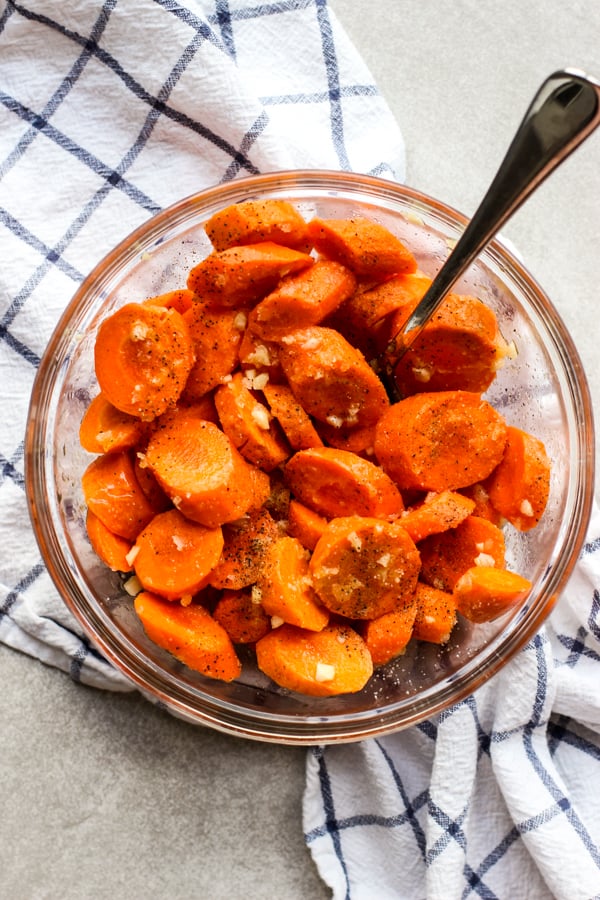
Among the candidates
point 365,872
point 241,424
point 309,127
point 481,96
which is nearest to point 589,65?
point 481,96

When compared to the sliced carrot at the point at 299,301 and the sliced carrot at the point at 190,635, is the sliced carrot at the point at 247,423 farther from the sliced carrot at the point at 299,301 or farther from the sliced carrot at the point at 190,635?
the sliced carrot at the point at 190,635

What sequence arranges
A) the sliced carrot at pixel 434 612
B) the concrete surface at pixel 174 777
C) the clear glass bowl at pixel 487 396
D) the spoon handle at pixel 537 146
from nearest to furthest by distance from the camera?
the spoon handle at pixel 537 146 < the sliced carrot at pixel 434 612 < the clear glass bowl at pixel 487 396 < the concrete surface at pixel 174 777

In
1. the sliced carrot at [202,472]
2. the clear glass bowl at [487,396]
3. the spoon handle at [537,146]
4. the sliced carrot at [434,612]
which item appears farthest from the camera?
the clear glass bowl at [487,396]

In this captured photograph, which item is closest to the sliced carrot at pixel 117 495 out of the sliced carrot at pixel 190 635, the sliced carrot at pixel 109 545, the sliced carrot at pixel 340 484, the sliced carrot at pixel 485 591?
the sliced carrot at pixel 109 545

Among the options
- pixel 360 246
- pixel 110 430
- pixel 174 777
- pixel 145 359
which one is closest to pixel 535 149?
pixel 360 246

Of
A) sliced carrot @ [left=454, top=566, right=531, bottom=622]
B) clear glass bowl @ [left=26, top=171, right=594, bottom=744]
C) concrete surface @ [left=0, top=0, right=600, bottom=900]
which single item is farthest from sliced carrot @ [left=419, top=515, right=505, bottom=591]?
concrete surface @ [left=0, top=0, right=600, bottom=900]

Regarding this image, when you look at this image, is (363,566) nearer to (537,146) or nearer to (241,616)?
(241,616)

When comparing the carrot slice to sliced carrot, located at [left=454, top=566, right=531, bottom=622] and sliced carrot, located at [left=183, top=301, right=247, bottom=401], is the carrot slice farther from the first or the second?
sliced carrot, located at [left=454, top=566, right=531, bottom=622]
